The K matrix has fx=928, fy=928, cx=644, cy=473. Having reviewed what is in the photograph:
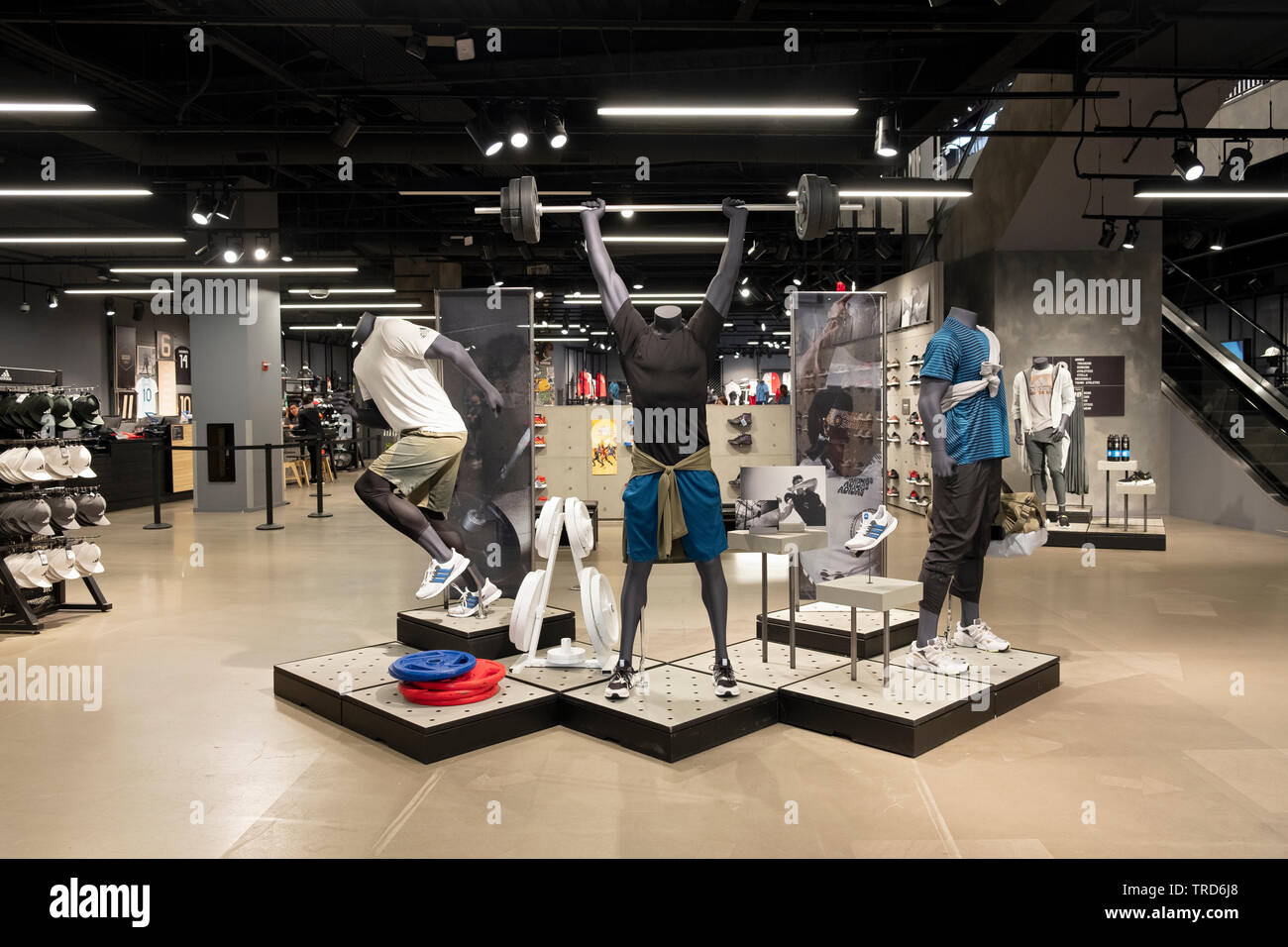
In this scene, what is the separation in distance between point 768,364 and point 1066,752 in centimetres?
3846

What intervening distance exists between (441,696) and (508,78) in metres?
6.39

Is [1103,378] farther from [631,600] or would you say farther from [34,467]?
[34,467]

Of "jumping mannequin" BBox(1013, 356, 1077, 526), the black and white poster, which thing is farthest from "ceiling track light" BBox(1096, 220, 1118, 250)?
"jumping mannequin" BBox(1013, 356, 1077, 526)

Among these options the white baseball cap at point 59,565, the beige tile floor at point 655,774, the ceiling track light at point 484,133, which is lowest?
the beige tile floor at point 655,774

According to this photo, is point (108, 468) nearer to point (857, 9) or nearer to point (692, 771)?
point (857, 9)

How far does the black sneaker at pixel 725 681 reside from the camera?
12.5 ft

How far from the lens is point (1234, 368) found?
11797 mm

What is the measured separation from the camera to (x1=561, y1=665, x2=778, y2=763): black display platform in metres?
3.48

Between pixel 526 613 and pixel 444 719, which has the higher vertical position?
pixel 526 613

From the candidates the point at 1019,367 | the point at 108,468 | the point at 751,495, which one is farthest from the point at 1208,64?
the point at 108,468

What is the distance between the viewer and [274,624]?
582 cm

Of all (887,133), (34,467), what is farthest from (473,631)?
(887,133)

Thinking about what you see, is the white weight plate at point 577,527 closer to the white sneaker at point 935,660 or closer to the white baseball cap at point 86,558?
the white sneaker at point 935,660

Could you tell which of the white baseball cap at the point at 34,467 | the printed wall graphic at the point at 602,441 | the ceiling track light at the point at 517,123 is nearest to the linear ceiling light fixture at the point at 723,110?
the ceiling track light at the point at 517,123
